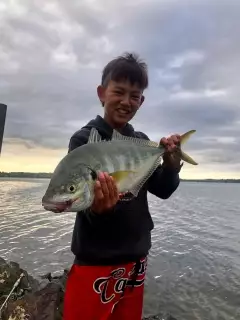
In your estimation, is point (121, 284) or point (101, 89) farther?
point (101, 89)

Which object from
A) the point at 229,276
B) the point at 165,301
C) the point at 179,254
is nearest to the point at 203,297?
the point at 165,301

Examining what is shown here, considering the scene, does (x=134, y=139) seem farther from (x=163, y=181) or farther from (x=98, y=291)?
(x=98, y=291)

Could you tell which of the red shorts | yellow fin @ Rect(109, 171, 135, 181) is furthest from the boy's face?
the red shorts

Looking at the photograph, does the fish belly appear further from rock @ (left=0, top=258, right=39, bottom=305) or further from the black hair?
rock @ (left=0, top=258, right=39, bottom=305)

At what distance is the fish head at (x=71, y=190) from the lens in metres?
2.63

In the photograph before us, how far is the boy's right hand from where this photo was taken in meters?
2.78

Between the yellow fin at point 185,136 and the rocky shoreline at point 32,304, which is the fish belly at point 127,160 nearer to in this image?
the yellow fin at point 185,136

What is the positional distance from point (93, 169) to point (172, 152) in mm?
1152

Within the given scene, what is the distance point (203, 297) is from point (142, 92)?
7.98m

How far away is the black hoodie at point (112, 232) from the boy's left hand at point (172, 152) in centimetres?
8

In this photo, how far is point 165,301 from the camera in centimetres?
980

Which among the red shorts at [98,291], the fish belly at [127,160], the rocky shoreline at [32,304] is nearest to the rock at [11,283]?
the rocky shoreline at [32,304]

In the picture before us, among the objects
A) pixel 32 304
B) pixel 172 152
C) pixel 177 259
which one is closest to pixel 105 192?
pixel 172 152

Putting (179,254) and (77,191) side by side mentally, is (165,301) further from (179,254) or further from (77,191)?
(77,191)
